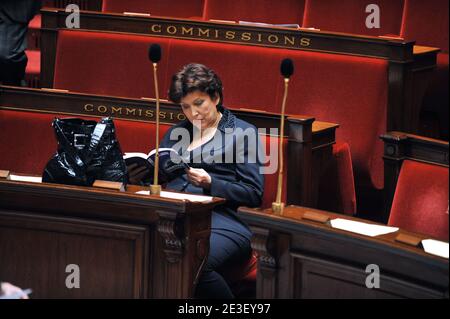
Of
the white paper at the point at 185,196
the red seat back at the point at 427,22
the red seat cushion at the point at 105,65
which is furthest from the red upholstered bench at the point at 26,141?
the red seat back at the point at 427,22

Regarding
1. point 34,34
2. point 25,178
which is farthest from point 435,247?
point 34,34

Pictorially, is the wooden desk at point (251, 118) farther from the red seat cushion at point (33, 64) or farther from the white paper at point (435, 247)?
the red seat cushion at point (33, 64)

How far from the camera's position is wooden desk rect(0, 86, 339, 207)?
137cm

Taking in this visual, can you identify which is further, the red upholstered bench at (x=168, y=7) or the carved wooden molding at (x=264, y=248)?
the red upholstered bench at (x=168, y=7)

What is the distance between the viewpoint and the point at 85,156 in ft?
4.13

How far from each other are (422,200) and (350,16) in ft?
2.38

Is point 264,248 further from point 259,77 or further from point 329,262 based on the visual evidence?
point 259,77

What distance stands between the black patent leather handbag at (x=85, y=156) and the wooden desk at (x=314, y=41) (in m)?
0.46

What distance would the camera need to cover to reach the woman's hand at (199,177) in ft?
4.27

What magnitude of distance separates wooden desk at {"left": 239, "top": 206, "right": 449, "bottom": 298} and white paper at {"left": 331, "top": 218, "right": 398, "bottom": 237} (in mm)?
14

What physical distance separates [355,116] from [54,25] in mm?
575
